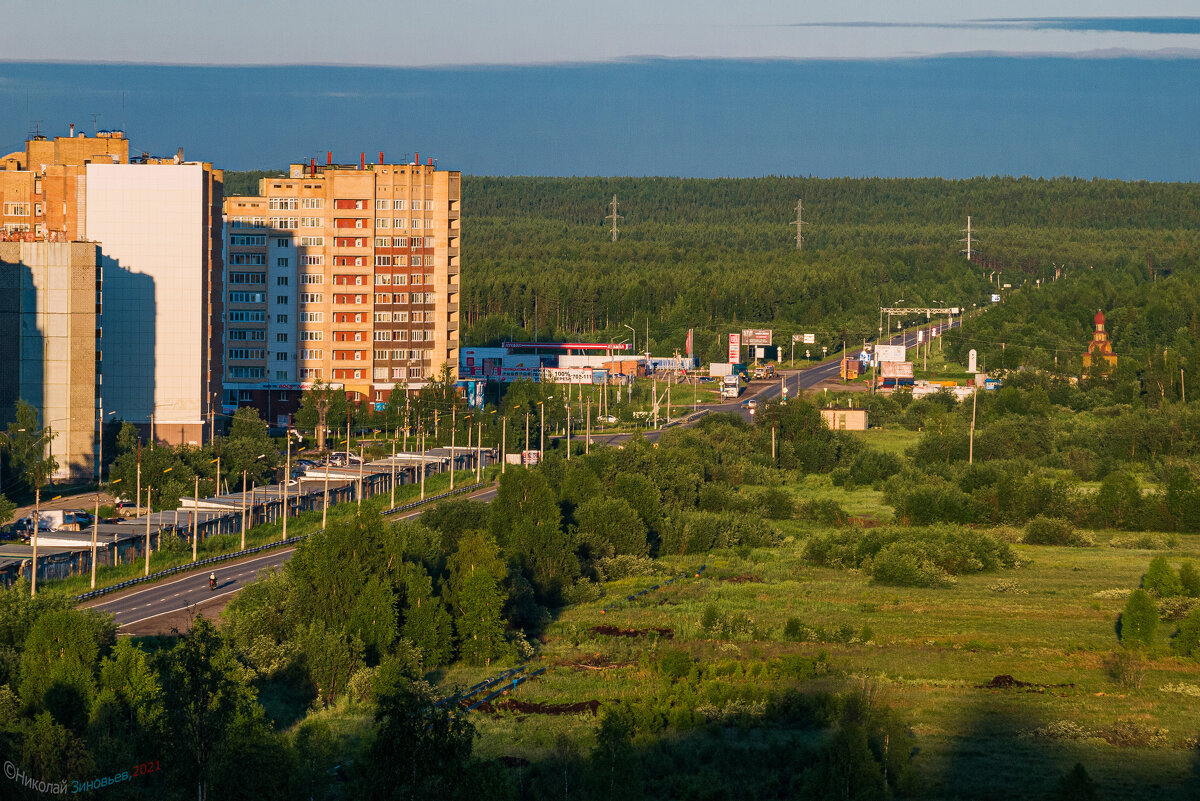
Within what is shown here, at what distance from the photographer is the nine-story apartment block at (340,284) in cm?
13675

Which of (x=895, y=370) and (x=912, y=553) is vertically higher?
(x=895, y=370)

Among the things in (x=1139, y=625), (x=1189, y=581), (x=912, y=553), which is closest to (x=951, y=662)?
(x=1139, y=625)

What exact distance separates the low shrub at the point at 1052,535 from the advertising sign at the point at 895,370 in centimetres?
7991

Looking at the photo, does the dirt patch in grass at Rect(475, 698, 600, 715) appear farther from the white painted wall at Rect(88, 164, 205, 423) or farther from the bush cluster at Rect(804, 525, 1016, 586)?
the white painted wall at Rect(88, 164, 205, 423)

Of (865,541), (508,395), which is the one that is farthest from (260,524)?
(508,395)

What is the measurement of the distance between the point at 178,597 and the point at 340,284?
78511 mm

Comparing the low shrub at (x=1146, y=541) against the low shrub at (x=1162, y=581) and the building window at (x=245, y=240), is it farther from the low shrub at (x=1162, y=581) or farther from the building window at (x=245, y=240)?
the building window at (x=245, y=240)

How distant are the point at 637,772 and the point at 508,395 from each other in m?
103

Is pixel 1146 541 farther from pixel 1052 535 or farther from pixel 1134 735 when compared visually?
pixel 1134 735

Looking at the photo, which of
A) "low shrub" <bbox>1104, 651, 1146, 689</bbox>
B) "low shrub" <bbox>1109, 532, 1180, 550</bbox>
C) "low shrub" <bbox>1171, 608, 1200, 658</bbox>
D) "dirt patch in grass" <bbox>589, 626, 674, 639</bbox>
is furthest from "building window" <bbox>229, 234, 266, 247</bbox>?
"low shrub" <bbox>1171, 608, 1200, 658</bbox>

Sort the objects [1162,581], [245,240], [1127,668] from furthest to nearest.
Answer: [245,240] → [1162,581] → [1127,668]

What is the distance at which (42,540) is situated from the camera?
72375 millimetres

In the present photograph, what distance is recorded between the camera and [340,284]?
138m

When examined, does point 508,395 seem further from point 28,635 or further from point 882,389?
point 28,635
